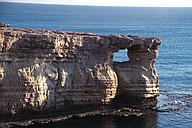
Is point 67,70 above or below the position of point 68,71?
above

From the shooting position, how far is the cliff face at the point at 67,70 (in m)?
47.7

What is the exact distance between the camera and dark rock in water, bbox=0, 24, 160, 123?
157 feet

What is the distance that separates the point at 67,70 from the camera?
5203cm

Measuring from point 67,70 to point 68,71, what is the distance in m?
0.15

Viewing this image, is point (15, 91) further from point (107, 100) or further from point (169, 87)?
point (169, 87)

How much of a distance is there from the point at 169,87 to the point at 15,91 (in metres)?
27.5

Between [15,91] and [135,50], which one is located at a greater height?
[135,50]

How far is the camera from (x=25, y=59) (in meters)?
48.6

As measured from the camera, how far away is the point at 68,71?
52062mm

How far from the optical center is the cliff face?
47.7m

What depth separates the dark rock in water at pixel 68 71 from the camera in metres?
47.7

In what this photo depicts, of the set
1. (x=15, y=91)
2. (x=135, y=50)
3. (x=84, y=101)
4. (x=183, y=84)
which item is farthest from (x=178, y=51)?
(x=15, y=91)

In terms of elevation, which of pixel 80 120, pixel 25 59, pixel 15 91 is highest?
pixel 25 59

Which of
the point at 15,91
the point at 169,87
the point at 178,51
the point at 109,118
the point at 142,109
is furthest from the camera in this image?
the point at 178,51
